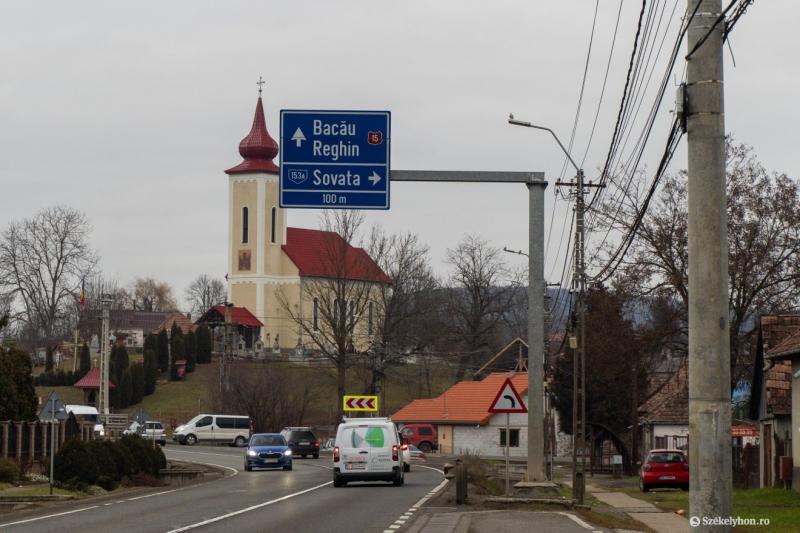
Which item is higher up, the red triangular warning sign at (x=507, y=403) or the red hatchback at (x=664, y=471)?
the red triangular warning sign at (x=507, y=403)

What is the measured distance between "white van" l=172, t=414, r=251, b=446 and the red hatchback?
43.0 meters

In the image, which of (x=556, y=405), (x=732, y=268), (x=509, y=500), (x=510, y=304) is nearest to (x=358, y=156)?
(x=509, y=500)

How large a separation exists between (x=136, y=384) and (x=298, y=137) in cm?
8583

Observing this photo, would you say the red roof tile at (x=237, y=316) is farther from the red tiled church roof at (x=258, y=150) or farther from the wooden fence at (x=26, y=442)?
the wooden fence at (x=26, y=442)

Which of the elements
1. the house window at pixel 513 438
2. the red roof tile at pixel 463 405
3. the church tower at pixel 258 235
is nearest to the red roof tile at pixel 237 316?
the church tower at pixel 258 235

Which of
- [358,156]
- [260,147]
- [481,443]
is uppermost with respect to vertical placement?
[260,147]

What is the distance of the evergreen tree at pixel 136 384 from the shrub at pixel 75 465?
6814 cm

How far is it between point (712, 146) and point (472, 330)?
94.5 meters

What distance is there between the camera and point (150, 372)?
10800 cm

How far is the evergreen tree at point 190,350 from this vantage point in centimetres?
11650

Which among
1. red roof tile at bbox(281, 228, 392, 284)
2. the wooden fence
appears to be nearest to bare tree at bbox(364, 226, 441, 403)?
red roof tile at bbox(281, 228, 392, 284)

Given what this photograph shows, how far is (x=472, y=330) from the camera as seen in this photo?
4114 inches

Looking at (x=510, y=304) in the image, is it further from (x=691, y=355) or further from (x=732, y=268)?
(x=691, y=355)

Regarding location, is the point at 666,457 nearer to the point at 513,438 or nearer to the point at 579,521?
the point at 579,521
